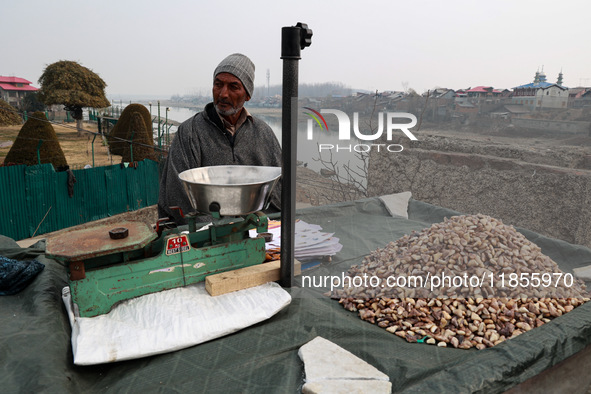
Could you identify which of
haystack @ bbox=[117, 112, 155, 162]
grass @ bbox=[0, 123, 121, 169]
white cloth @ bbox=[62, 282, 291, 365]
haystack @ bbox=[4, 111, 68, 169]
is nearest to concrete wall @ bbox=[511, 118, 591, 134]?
white cloth @ bbox=[62, 282, 291, 365]

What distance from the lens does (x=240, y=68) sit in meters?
2.21

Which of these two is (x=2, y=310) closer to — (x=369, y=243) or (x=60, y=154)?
(x=369, y=243)

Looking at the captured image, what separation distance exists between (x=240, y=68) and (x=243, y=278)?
1205mm

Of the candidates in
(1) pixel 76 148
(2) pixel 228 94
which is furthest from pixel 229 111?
(1) pixel 76 148

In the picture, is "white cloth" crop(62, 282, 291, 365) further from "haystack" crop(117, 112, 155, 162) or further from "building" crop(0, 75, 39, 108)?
"building" crop(0, 75, 39, 108)

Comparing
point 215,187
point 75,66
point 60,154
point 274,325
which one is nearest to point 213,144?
point 215,187

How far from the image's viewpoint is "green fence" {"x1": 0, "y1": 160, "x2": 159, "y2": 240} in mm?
6047

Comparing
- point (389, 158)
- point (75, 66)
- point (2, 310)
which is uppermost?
point (75, 66)

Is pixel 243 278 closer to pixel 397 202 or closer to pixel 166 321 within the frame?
pixel 166 321

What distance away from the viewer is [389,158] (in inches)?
107

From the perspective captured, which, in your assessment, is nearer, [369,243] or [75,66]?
[369,243]

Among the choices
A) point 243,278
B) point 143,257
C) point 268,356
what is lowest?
point 268,356

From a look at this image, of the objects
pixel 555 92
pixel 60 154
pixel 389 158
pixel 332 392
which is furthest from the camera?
pixel 60 154

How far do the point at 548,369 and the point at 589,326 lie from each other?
285 mm
